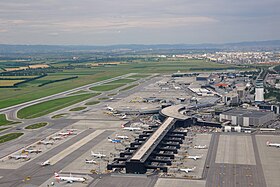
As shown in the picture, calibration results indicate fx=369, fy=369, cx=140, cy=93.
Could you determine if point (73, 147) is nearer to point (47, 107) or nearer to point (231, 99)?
point (47, 107)

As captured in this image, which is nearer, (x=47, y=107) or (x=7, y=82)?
(x=47, y=107)

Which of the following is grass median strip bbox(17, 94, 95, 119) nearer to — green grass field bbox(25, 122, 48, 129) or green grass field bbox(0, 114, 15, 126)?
green grass field bbox(0, 114, 15, 126)

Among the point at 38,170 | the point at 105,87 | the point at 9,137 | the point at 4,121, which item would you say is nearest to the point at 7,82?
the point at 105,87

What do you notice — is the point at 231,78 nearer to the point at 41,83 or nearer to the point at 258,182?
the point at 41,83

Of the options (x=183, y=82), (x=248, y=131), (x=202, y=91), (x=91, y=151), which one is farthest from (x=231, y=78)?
(x=91, y=151)

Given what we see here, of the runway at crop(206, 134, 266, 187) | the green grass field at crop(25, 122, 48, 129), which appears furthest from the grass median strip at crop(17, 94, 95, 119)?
the runway at crop(206, 134, 266, 187)
